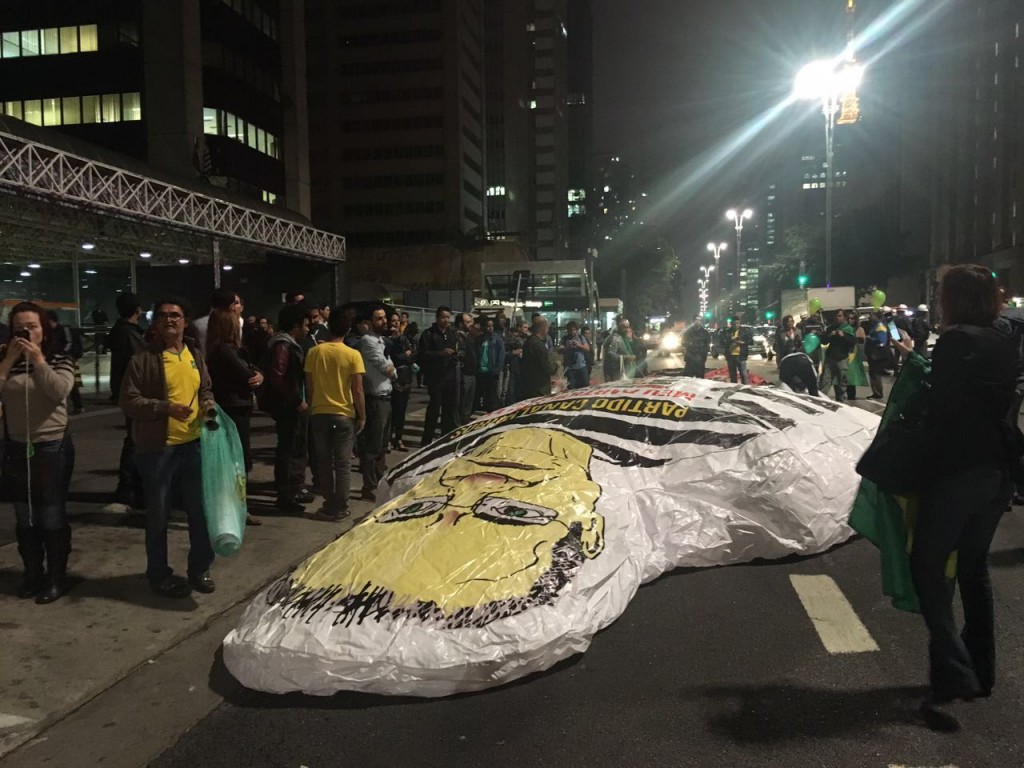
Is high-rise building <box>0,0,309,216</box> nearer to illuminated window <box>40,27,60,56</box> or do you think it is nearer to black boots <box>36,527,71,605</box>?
illuminated window <box>40,27,60,56</box>

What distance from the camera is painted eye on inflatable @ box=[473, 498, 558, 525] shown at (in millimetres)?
3949

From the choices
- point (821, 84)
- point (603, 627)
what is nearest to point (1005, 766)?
point (603, 627)

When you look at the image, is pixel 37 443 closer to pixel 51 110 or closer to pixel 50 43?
pixel 51 110

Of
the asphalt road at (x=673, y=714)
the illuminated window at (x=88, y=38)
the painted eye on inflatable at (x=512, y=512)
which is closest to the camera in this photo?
the asphalt road at (x=673, y=714)

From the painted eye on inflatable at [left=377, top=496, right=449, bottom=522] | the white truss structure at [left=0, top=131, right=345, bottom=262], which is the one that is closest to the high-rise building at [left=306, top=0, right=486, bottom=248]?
the white truss structure at [left=0, top=131, right=345, bottom=262]

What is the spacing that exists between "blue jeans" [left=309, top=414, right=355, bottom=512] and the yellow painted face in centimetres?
163

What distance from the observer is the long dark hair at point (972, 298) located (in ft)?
9.74

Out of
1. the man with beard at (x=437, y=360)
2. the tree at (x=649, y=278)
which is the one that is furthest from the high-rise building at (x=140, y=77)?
the tree at (x=649, y=278)

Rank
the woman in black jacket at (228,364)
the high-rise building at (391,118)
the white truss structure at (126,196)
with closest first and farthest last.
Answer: the woman in black jacket at (228,364), the white truss structure at (126,196), the high-rise building at (391,118)

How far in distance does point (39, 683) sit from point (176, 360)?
1776 millimetres

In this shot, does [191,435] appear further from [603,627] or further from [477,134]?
[477,134]

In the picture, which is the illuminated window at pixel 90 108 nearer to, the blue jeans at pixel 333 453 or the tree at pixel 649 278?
the blue jeans at pixel 333 453

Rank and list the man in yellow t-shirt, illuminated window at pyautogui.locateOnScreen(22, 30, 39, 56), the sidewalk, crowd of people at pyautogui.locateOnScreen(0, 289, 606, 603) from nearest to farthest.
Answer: the sidewalk, crowd of people at pyautogui.locateOnScreen(0, 289, 606, 603), the man in yellow t-shirt, illuminated window at pyautogui.locateOnScreen(22, 30, 39, 56)

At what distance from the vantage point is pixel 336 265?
2842cm
